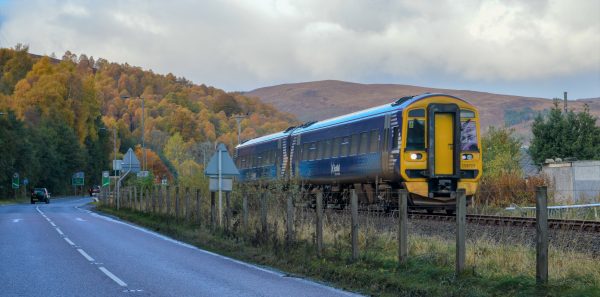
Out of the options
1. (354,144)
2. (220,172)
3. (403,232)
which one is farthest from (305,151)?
(403,232)

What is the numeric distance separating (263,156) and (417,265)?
2761 cm

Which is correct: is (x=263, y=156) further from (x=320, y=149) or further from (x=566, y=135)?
(x=566, y=135)

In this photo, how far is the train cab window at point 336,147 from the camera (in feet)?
99.3

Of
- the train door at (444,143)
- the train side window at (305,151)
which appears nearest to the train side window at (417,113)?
the train door at (444,143)

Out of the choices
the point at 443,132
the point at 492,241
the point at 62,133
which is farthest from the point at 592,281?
the point at 62,133

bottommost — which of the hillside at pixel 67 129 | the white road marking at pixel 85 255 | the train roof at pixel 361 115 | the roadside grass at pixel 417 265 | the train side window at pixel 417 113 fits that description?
the white road marking at pixel 85 255

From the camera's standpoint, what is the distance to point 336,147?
30.6m

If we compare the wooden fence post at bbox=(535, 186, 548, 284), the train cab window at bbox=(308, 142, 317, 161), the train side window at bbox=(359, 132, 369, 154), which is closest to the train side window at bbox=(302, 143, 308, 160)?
the train cab window at bbox=(308, 142, 317, 161)

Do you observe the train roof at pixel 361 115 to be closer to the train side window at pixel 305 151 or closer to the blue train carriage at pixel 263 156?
the blue train carriage at pixel 263 156

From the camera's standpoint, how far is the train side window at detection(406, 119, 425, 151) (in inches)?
1006

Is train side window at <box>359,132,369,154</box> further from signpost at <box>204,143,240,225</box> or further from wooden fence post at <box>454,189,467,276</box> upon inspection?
wooden fence post at <box>454,189,467,276</box>

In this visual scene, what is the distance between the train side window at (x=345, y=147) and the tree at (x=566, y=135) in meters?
34.7

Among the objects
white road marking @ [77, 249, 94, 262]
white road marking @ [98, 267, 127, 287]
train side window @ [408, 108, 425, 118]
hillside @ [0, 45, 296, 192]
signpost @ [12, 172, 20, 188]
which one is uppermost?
hillside @ [0, 45, 296, 192]

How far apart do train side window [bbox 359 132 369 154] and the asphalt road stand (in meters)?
7.89
